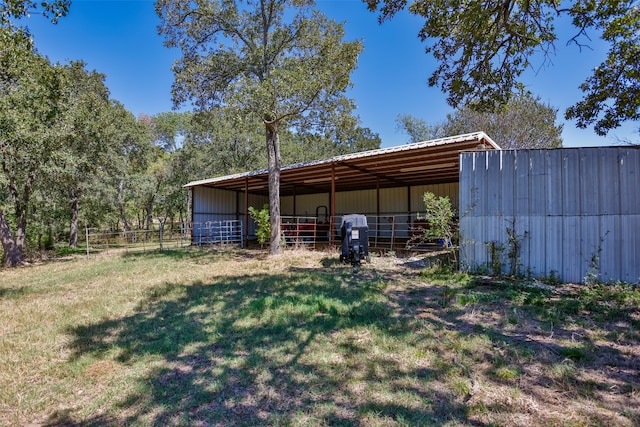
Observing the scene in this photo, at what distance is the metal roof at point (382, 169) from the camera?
858cm

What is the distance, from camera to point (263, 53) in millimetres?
9648

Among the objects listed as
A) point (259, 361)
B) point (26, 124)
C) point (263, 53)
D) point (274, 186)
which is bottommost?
point (259, 361)

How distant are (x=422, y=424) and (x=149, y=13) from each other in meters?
11.8

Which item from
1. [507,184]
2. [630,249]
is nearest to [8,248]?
[507,184]

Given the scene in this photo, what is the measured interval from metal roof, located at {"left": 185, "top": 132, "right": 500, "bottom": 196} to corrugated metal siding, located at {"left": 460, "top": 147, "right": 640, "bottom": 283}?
1911 millimetres

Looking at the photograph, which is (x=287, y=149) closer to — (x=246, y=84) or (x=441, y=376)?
(x=246, y=84)

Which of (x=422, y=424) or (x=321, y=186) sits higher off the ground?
(x=321, y=186)

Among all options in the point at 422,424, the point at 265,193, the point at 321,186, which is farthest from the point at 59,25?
the point at 265,193

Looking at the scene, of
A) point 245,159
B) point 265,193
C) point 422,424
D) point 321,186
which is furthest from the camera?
point 245,159

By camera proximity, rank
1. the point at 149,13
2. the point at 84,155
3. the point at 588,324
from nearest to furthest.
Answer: the point at 588,324 → the point at 149,13 → the point at 84,155

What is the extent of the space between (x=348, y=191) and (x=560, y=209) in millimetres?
12684

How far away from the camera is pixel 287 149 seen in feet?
84.9

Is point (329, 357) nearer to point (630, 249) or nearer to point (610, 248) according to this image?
point (610, 248)

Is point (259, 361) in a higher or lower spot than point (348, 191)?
lower
